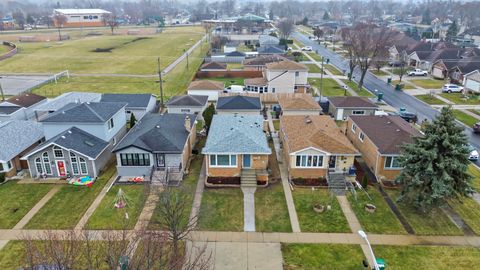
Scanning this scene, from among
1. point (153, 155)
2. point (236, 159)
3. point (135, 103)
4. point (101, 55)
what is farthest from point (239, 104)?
point (101, 55)

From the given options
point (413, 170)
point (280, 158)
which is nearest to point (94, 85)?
point (280, 158)

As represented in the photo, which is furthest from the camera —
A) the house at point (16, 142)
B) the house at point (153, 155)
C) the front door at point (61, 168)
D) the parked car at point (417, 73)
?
the parked car at point (417, 73)

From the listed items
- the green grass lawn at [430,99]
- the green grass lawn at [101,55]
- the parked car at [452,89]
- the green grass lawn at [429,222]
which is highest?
the green grass lawn at [101,55]

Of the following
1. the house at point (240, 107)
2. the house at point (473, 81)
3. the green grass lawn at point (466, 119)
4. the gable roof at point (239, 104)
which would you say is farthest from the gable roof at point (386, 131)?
the house at point (473, 81)

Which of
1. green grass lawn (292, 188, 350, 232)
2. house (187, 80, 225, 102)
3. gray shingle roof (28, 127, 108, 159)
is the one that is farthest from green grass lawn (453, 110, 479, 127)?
gray shingle roof (28, 127, 108, 159)

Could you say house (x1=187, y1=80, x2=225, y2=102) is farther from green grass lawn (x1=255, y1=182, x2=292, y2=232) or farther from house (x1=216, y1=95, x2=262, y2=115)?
green grass lawn (x1=255, y1=182, x2=292, y2=232)

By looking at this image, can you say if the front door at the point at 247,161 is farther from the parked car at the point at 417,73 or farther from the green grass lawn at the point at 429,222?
the parked car at the point at 417,73

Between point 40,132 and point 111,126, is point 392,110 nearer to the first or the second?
point 111,126
